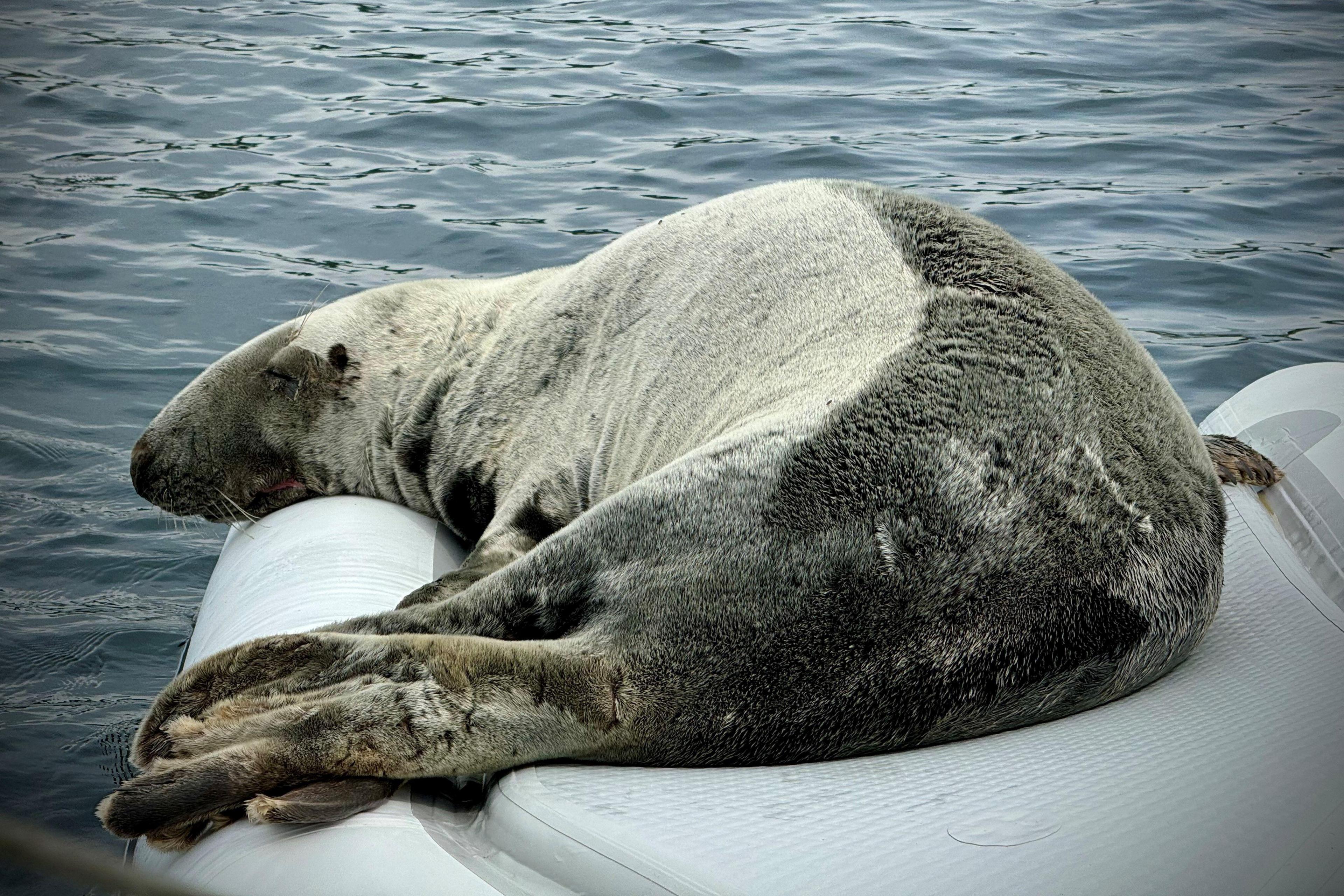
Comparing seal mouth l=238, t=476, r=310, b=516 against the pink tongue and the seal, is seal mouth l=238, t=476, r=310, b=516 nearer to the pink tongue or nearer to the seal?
the pink tongue

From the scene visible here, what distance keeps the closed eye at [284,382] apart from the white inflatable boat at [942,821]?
1774 millimetres

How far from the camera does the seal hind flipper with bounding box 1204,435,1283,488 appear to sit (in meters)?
2.79

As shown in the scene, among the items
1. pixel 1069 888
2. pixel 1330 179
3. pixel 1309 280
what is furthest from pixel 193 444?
pixel 1330 179

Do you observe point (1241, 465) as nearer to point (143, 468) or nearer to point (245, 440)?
point (245, 440)

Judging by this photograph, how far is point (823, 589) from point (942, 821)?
1.34 ft

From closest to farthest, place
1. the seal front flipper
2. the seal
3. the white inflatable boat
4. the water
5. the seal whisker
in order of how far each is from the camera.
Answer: the white inflatable boat → the seal front flipper → the seal → the seal whisker → the water

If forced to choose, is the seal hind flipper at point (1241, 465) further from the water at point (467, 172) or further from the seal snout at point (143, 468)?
the seal snout at point (143, 468)

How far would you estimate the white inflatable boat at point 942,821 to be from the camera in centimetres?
138

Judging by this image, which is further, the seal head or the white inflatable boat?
the seal head

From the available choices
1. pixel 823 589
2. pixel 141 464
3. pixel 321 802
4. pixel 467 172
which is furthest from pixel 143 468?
pixel 467 172

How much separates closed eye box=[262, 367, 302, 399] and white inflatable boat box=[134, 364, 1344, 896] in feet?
5.82

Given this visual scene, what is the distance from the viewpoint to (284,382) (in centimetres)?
341

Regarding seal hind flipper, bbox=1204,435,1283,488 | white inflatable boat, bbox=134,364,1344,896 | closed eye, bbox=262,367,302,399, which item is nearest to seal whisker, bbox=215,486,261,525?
closed eye, bbox=262,367,302,399

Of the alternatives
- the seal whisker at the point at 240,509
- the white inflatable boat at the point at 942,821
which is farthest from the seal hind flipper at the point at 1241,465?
the seal whisker at the point at 240,509
